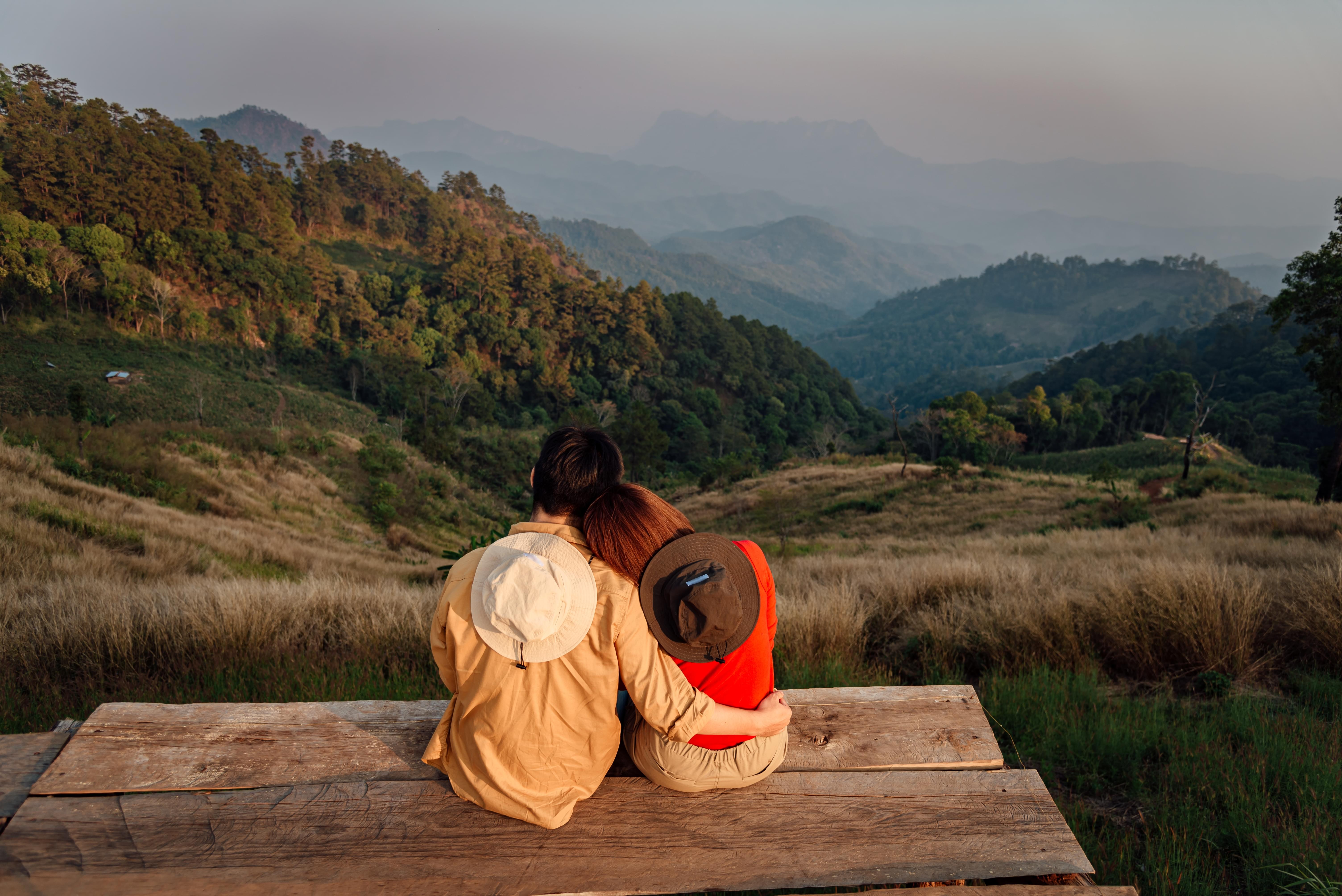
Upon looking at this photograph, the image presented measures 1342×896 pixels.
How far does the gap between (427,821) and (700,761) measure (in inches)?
35.4

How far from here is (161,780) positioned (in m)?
2.21

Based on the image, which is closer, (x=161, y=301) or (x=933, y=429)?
(x=161, y=301)

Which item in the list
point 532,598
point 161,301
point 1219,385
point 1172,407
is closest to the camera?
point 532,598

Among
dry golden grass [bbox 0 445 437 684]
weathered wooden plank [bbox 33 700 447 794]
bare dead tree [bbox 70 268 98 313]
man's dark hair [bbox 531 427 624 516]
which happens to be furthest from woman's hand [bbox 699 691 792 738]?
bare dead tree [bbox 70 268 98 313]

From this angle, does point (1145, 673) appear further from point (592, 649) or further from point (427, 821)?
point (427, 821)

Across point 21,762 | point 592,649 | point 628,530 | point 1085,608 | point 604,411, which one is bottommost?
point 604,411

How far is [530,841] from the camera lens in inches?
80.1

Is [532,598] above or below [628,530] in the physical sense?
below

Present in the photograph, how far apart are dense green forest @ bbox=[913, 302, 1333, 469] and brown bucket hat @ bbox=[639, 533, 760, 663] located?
38746 mm

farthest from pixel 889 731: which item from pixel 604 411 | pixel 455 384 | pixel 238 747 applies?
pixel 604 411

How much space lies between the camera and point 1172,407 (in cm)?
6438

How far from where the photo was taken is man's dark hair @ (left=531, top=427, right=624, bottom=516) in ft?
6.75

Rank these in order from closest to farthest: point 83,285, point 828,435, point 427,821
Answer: point 427,821 → point 83,285 → point 828,435

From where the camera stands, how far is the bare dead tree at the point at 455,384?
57844mm
